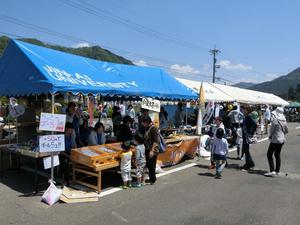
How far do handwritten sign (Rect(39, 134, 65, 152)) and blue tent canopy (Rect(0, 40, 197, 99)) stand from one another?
1.05 meters

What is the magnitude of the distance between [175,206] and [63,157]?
2.83 meters

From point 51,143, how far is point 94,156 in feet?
2.99

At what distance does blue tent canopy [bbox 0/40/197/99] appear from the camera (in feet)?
25.6

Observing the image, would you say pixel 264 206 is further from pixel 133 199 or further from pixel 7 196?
pixel 7 196

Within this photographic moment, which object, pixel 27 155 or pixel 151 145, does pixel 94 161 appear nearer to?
pixel 151 145

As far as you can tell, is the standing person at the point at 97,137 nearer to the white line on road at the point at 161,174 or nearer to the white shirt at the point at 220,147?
the white line on road at the point at 161,174

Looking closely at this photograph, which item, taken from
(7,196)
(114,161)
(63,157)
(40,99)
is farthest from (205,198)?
(40,99)

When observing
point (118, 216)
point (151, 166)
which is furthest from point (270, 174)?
point (118, 216)

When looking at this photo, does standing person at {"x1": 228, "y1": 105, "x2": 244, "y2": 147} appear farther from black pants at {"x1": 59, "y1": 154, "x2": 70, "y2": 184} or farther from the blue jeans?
black pants at {"x1": 59, "y1": 154, "x2": 70, "y2": 184}

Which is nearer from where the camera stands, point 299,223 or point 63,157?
point 299,223

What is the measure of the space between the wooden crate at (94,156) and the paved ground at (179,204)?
2.43 ft

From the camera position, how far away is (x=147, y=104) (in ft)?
31.2

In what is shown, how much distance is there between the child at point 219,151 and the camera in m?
8.92

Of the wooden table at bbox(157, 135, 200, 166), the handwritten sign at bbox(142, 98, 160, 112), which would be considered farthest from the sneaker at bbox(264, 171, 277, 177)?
the handwritten sign at bbox(142, 98, 160, 112)
